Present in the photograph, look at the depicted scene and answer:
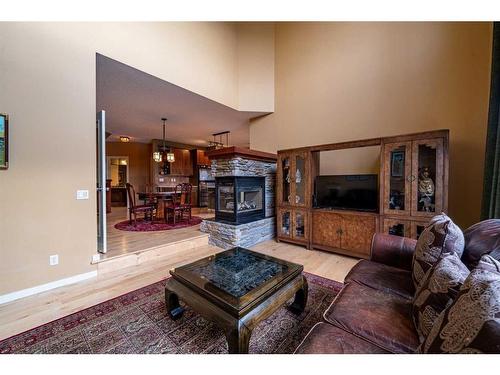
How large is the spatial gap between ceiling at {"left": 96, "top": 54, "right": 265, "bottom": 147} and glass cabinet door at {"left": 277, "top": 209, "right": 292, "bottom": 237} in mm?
2612

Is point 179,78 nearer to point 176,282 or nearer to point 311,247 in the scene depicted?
point 176,282

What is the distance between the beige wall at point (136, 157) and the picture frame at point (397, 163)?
26.8 ft

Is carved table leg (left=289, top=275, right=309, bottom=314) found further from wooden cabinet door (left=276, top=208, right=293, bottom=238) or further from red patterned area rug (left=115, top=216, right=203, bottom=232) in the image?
red patterned area rug (left=115, top=216, right=203, bottom=232)

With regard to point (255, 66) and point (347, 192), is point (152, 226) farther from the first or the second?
point (255, 66)

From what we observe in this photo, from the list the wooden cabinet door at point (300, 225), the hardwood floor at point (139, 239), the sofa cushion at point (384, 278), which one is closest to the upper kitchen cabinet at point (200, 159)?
the hardwood floor at point (139, 239)

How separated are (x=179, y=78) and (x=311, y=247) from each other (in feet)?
12.7

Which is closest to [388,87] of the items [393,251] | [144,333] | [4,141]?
[393,251]

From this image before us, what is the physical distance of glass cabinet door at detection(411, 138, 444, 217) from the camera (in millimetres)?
2627

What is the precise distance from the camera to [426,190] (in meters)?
2.75

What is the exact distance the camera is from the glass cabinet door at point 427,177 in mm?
2627

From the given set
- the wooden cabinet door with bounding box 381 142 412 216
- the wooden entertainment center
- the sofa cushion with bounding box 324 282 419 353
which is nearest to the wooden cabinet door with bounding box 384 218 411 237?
the wooden entertainment center

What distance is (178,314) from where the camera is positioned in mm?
1823

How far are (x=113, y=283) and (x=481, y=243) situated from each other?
3485 mm
